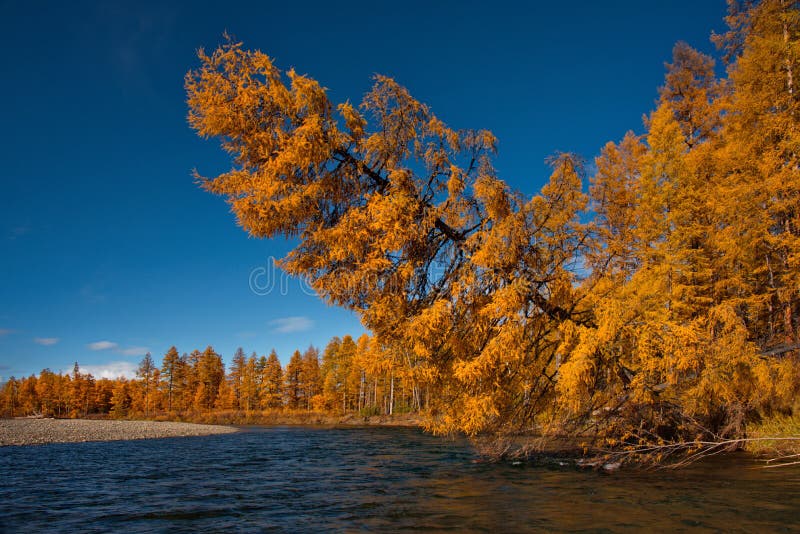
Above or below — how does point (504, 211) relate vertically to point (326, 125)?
below

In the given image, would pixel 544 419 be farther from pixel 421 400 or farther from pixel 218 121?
pixel 218 121

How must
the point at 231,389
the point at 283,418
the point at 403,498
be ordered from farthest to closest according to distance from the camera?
the point at 231,389 < the point at 283,418 < the point at 403,498

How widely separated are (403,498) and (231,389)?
8042 cm

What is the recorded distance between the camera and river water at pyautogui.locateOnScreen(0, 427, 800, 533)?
7.15 metres

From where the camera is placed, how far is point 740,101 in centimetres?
1731

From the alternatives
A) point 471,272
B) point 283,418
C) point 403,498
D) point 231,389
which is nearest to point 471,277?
point 471,272

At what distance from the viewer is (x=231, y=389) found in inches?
3219

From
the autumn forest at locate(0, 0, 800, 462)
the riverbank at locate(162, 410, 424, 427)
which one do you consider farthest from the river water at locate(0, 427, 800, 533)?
the riverbank at locate(162, 410, 424, 427)

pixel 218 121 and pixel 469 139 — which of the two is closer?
pixel 218 121

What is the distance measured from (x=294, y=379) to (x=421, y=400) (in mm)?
73578

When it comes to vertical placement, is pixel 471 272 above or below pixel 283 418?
above

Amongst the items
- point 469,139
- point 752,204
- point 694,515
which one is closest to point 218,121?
point 469,139

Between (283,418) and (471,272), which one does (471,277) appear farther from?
(283,418)

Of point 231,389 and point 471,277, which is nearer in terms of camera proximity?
point 471,277
